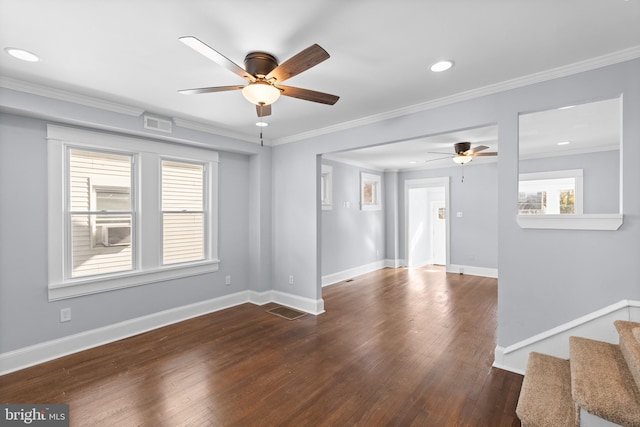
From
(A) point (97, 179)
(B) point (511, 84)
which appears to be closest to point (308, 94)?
(B) point (511, 84)

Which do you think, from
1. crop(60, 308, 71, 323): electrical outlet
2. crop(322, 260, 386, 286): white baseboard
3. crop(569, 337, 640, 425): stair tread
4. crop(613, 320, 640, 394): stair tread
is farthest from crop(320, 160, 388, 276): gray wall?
crop(613, 320, 640, 394): stair tread

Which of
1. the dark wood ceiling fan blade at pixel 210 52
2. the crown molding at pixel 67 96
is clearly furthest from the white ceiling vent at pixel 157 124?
the dark wood ceiling fan blade at pixel 210 52

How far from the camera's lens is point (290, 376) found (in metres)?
2.68

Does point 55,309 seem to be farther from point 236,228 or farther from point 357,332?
point 357,332

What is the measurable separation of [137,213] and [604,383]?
14.8 ft

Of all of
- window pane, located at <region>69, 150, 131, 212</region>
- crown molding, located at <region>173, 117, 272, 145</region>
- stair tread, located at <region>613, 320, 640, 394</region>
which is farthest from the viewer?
crown molding, located at <region>173, 117, 272, 145</region>

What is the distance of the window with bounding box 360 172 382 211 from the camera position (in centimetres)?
707

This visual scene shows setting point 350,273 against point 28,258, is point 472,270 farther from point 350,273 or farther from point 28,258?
point 28,258

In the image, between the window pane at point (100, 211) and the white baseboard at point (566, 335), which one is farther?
the window pane at point (100, 211)

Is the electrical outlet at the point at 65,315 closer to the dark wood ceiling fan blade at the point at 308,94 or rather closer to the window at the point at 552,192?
the dark wood ceiling fan blade at the point at 308,94

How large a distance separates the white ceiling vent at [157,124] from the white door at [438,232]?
23.9 feet

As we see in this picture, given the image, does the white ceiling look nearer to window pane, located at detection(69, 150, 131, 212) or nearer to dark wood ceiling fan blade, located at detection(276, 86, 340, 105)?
dark wood ceiling fan blade, located at detection(276, 86, 340, 105)

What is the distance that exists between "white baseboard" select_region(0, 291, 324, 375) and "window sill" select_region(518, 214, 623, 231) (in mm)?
2857

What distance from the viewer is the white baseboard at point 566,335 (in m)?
2.23
